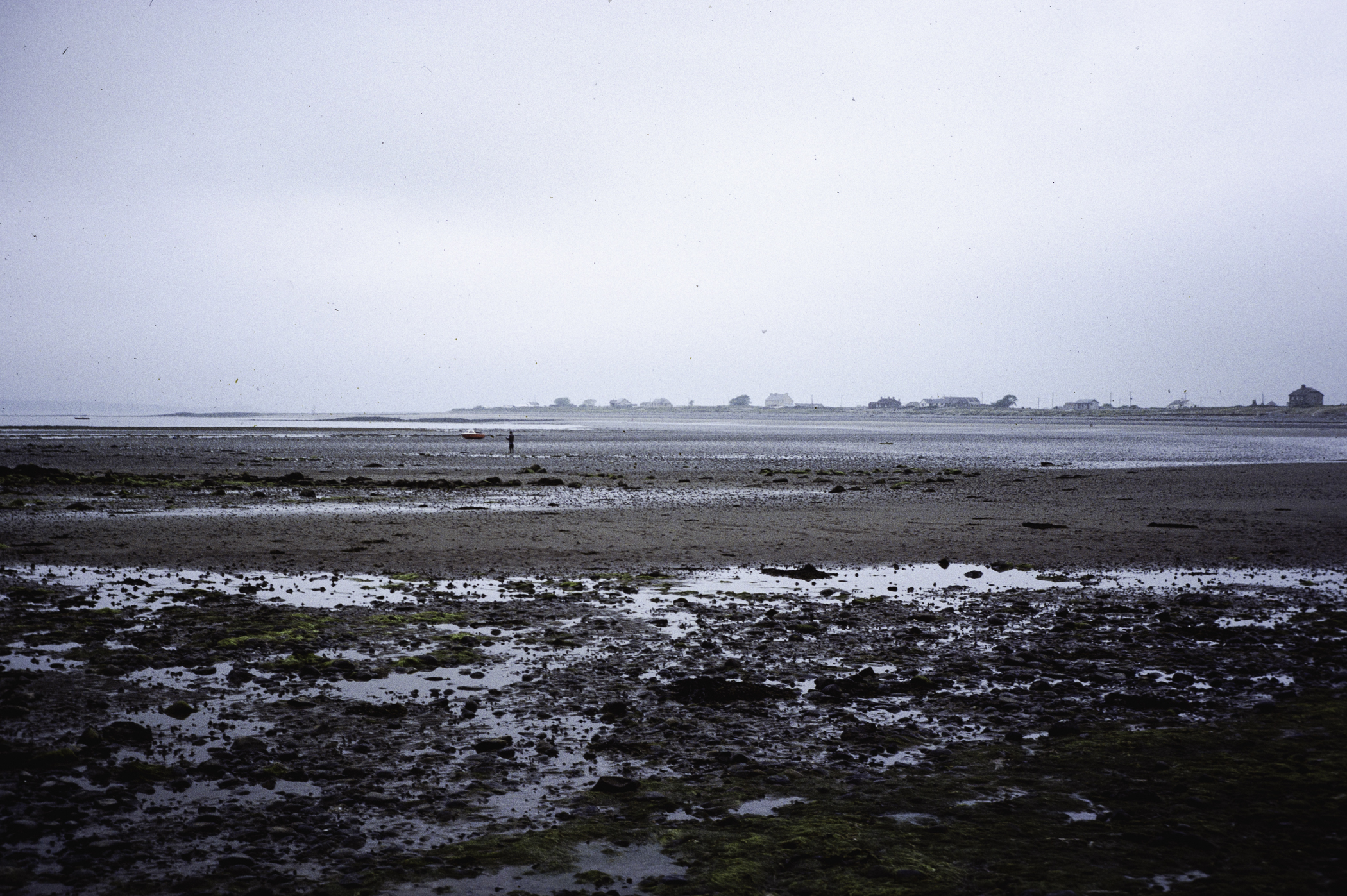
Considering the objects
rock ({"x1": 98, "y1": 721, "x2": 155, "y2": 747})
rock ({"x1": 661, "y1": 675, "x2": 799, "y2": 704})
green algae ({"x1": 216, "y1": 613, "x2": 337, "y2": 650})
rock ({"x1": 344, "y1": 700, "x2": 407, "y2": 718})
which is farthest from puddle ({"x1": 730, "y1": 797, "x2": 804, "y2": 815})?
green algae ({"x1": 216, "y1": 613, "x2": 337, "y2": 650})

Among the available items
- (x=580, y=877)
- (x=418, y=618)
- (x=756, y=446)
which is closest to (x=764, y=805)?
(x=580, y=877)

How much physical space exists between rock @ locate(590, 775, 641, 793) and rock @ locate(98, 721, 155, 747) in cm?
336

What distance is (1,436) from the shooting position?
6144cm

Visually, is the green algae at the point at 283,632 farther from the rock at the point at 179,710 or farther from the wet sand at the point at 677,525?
the wet sand at the point at 677,525

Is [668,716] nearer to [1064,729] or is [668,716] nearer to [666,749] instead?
[666,749]

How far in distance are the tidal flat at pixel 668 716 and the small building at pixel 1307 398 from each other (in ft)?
714

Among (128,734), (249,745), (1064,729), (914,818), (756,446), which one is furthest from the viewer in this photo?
(756,446)

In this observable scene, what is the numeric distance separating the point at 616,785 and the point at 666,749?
777mm

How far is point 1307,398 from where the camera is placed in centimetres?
18950

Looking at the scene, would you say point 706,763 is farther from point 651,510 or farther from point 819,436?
point 819,436

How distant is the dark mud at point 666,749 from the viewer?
433 cm

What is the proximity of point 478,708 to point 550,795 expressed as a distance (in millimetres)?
1826

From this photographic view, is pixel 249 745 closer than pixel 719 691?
Yes

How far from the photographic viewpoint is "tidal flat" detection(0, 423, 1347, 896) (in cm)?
440
